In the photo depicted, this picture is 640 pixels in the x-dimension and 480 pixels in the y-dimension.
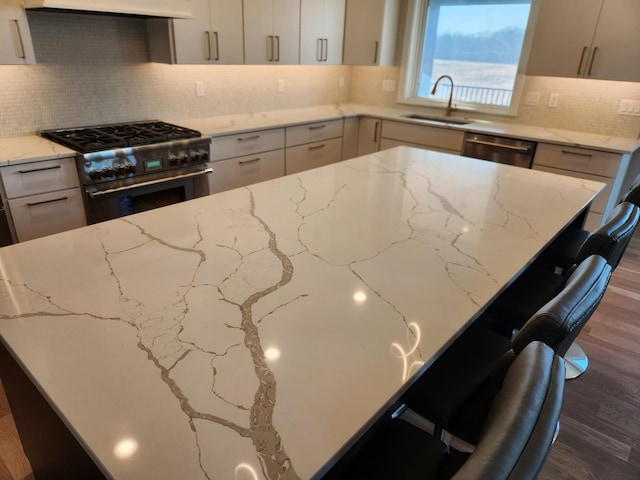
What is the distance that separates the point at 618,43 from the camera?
10.6ft

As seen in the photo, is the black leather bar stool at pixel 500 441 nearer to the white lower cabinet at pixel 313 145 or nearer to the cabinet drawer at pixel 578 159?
the cabinet drawer at pixel 578 159

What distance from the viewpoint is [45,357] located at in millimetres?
896

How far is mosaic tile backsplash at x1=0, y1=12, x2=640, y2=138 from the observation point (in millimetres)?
2824

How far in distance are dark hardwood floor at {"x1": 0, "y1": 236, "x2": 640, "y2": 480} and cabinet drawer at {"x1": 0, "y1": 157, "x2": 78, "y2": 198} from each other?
3.51 ft

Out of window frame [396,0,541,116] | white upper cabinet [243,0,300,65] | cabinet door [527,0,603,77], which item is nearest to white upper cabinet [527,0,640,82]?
cabinet door [527,0,603,77]

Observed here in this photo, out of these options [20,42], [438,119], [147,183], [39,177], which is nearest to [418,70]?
[438,119]

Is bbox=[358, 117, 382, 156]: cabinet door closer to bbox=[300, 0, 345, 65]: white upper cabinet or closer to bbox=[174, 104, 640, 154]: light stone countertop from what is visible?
bbox=[174, 104, 640, 154]: light stone countertop

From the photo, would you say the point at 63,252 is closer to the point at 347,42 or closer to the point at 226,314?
the point at 226,314

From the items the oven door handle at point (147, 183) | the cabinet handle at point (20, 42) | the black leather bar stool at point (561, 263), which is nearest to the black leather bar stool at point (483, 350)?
the black leather bar stool at point (561, 263)

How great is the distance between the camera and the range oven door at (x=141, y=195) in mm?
2682

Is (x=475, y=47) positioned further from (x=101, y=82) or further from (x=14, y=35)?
(x=14, y=35)

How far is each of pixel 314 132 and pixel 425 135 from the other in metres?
1.04

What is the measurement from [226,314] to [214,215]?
0.68 m

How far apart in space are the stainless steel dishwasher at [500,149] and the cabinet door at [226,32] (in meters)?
2.08
